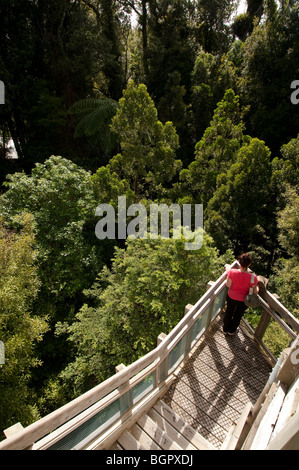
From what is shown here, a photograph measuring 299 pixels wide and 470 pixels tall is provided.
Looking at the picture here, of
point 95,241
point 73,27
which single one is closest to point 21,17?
point 73,27

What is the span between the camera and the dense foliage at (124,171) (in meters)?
6.29

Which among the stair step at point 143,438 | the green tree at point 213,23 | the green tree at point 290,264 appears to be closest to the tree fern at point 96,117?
the green tree at point 290,264

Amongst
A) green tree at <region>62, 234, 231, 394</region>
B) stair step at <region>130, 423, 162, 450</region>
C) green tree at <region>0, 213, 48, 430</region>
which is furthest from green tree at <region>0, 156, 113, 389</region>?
stair step at <region>130, 423, 162, 450</region>

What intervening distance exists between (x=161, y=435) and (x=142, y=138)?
8485 millimetres

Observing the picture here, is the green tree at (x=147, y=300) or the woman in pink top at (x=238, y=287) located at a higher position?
the woman in pink top at (x=238, y=287)

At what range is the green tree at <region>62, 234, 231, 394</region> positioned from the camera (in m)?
5.87

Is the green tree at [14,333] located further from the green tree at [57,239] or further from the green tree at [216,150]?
the green tree at [216,150]

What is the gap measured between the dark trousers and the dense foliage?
6.18ft

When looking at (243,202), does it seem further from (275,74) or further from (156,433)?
(275,74)

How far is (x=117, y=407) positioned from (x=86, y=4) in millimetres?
20455

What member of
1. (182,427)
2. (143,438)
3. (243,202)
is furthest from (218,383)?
(243,202)

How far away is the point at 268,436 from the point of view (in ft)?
6.16

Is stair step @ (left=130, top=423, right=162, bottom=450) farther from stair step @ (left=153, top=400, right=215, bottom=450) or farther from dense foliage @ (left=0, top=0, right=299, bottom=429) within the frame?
dense foliage @ (left=0, top=0, right=299, bottom=429)

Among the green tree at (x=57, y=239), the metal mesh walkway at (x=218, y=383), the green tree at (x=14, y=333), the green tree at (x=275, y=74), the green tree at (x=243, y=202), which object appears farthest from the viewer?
the green tree at (x=275, y=74)
